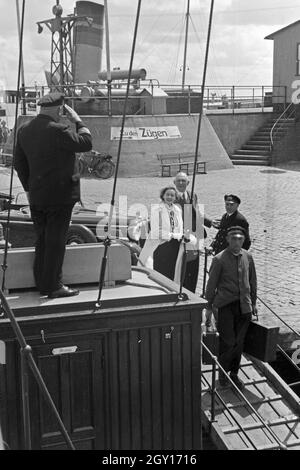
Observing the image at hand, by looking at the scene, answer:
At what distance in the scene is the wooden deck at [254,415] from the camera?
595 cm

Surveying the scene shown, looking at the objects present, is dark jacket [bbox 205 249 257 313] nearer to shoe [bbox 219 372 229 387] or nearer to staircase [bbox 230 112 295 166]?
shoe [bbox 219 372 229 387]

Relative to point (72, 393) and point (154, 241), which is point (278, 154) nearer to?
point (154, 241)

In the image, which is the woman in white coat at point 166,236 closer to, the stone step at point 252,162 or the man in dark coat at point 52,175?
the man in dark coat at point 52,175

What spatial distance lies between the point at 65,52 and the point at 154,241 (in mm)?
18800

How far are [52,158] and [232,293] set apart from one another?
2.71 m

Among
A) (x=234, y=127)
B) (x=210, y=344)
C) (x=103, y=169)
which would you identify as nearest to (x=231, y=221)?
(x=210, y=344)

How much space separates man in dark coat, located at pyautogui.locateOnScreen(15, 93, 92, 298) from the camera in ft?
14.5

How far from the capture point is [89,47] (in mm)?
30688

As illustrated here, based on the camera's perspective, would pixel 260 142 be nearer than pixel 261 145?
No

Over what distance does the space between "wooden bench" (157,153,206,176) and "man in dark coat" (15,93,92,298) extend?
62.9 feet

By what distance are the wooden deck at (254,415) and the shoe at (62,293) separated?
7.57 ft

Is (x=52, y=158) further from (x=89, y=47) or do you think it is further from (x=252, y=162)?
(x=89, y=47)

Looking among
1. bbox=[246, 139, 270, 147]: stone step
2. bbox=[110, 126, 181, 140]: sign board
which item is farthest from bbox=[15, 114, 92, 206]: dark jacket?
bbox=[246, 139, 270, 147]: stone step
